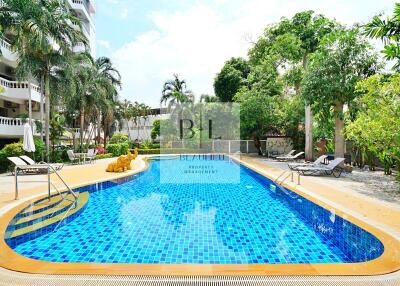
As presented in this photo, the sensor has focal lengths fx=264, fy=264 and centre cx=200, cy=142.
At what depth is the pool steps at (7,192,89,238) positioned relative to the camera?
5456 mm

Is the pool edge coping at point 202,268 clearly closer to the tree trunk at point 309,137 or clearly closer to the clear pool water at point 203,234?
the clear pool water at point 203,234

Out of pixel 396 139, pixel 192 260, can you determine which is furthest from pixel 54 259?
pixel 396 139

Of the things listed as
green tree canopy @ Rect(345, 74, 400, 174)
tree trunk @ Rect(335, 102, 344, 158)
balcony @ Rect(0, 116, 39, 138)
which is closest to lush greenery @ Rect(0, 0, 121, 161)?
balcony @ Rect(0, 116, 39, 138)

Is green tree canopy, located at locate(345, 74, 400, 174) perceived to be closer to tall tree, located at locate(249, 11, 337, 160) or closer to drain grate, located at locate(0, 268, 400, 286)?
drain grate, located at locate(0, 268, 400, 286)

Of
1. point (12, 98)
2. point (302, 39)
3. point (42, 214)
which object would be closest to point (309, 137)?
point (302, 39)

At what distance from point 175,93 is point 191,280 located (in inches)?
1198

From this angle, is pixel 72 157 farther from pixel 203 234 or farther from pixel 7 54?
pixel 203 234

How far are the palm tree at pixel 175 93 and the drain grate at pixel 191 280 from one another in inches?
1193

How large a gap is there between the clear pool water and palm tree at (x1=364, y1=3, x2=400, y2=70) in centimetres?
584

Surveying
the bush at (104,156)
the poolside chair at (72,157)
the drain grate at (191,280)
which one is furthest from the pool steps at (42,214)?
the bush at (104,156)

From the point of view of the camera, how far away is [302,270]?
3424 millimetres

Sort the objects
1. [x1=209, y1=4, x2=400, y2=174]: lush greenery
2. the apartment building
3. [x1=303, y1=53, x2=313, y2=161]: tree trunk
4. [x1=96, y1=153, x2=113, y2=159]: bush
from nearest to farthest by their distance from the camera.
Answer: [x1=209, y1=4, x2=400, y2=174]: lush greenery < the apartment building < [x1=303, y1=53, x2=313, y2=161]: tree trunk < [x1=96, y1=153, x2=113, y2=159]: bush

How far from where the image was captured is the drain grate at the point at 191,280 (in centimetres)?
312

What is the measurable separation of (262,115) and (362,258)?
17.8 m
